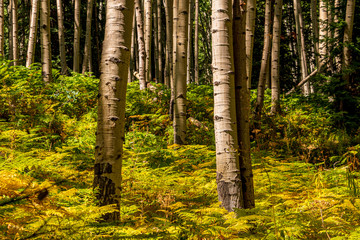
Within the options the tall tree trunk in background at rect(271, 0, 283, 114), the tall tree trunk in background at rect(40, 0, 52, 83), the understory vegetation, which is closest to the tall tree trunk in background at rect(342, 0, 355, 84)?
the understory vegetation

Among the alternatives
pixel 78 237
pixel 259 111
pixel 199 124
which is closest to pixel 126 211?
pixel 78 237

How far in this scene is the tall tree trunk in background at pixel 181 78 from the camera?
564cm

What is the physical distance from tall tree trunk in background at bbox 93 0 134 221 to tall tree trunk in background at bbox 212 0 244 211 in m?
0.85

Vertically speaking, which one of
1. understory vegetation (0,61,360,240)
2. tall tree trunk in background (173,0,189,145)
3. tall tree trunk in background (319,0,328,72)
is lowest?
understory vegetation (0,61,360,240)

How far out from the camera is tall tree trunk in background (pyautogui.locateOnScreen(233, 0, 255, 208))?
2.69 meters

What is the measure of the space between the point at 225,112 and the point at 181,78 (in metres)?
3.28

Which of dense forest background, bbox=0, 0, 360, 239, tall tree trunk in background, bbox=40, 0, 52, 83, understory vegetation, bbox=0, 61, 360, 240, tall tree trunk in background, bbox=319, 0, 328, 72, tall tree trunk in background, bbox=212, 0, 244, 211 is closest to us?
understory vegetation, bbox=0, 61, 360, 240

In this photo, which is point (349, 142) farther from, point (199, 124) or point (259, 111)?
point (199, 124)

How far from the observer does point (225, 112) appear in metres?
2.66

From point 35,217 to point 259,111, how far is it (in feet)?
24.1

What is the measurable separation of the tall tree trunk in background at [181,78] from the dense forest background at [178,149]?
2 cm

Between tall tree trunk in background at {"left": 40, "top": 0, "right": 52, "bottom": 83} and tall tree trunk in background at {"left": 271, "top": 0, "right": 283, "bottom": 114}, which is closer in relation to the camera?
tall tree trunk in background at {"left": 40, "top": 0, "right": 52, "bottom": 83}

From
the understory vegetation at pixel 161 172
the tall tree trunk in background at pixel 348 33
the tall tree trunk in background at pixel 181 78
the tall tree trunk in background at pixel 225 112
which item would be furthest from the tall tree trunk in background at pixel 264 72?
the tall tree trunk in background at pixel 225 112

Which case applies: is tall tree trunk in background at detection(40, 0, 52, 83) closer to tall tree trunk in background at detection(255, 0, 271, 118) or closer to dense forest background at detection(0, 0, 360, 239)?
dense forest background at detection(0, 0, 360, 239)
